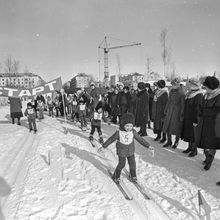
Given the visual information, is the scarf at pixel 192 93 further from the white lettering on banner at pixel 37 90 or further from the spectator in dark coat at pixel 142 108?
the white lettering on banner at pixel 37 90

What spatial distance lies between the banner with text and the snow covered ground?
5.23 m

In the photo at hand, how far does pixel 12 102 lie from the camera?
1087 cm

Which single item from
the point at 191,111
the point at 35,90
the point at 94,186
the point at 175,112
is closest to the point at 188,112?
the point at 191,111

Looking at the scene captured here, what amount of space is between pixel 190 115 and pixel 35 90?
8.82m

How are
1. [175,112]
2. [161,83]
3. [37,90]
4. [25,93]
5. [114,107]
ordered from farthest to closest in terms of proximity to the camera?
[25,93] < [37,90] < [114,107] < [161,83] < [175,112]

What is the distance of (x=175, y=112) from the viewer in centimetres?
550

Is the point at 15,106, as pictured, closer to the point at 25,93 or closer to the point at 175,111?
the point at 25,93

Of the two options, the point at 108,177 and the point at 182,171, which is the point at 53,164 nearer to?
the point at 108,177

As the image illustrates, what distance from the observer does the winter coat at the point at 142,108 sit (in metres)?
6.86

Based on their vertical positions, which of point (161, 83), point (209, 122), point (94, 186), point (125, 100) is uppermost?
point (161, 83)

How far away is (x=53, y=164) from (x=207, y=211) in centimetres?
360

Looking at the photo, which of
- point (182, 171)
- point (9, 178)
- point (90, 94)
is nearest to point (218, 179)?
point (182, 171)

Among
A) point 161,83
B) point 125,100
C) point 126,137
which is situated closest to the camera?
point 126,137

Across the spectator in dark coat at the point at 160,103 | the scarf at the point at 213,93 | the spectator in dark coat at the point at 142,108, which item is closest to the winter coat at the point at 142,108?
the spectator in dark coat at the point at 142,108
